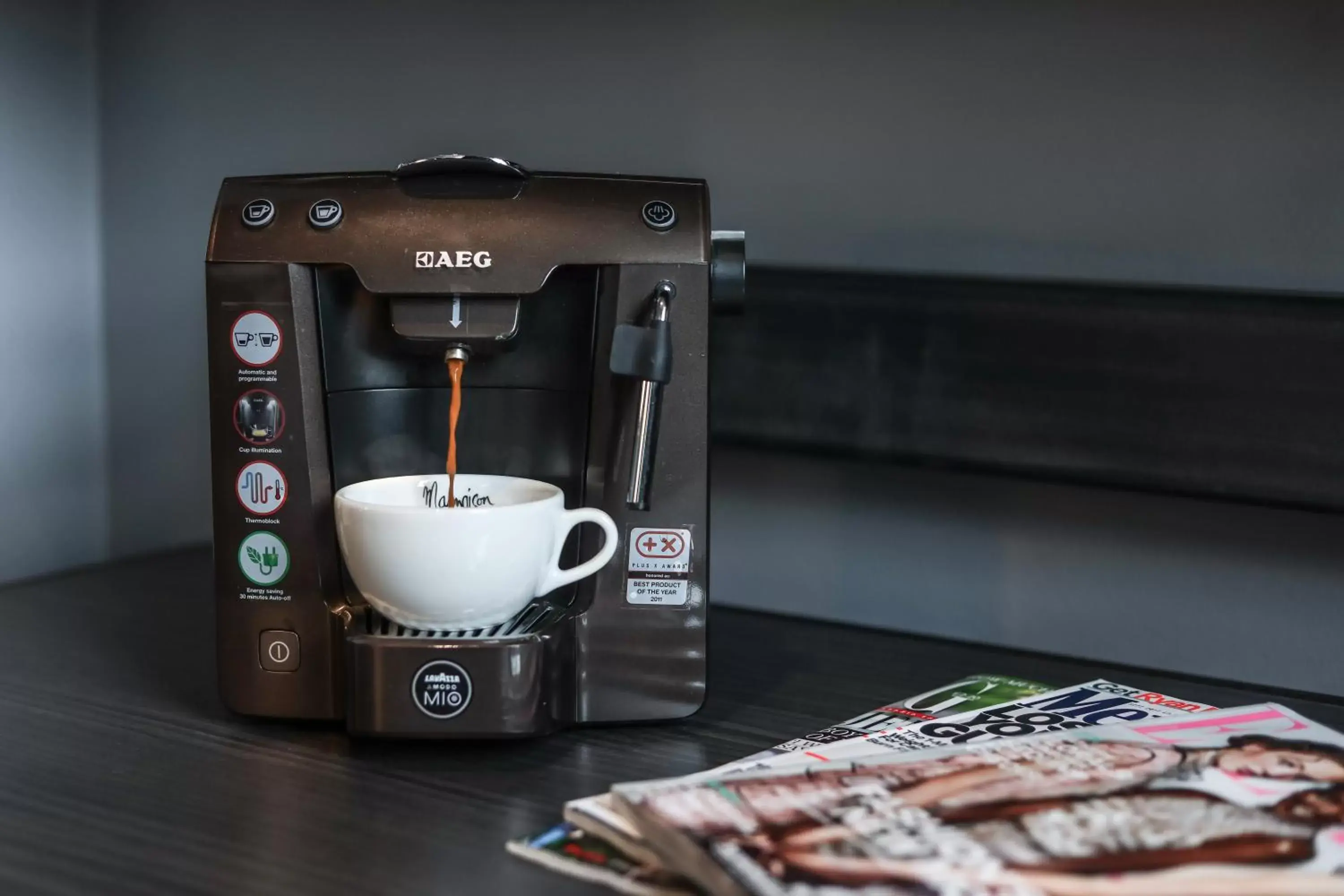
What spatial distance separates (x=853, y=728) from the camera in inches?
29.6

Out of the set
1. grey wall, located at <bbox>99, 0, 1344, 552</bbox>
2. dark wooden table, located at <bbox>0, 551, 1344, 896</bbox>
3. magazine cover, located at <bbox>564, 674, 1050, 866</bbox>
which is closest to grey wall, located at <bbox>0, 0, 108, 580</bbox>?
grey wall, located at <bbox>99, 0, 1344, 552</bbox>

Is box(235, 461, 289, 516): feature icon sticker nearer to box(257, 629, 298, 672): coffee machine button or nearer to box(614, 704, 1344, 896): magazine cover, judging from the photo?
box(257, 629, 298, 672): coffee machine button

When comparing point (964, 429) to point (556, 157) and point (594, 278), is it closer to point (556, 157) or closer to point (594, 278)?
point (594, 278)

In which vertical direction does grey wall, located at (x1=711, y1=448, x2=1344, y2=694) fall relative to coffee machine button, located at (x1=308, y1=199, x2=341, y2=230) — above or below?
below

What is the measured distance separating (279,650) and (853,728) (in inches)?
12.8

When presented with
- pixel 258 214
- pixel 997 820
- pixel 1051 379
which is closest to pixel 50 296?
pixel 258 214

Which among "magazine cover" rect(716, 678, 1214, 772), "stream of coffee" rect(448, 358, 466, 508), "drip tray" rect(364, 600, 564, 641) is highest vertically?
"stream of coffee" rect(448, 358, 466, 508)

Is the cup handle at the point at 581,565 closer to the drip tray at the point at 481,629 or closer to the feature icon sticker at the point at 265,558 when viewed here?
the drip tray at the point at 481,629

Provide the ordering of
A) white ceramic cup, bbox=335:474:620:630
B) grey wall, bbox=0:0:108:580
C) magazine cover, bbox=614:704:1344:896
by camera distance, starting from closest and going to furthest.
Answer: magazine cover, bbox=614:704:1344:896 → white ceramic cup, bbox=335:474:620:630 → grey wall, bbox=0:0:108:580

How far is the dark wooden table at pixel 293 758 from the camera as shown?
0.59 metres

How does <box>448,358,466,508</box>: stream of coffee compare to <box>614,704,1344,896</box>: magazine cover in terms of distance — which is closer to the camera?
<box>614,704,1344,896</box>: magazine cover

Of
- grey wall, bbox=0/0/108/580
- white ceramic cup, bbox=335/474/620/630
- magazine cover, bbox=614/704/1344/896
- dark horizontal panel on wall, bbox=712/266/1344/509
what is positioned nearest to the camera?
magazine cover, bbox=614/704/1344/896

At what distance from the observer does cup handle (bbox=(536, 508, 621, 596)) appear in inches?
28.9

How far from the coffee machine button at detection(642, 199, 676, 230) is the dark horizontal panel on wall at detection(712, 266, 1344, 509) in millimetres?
296
